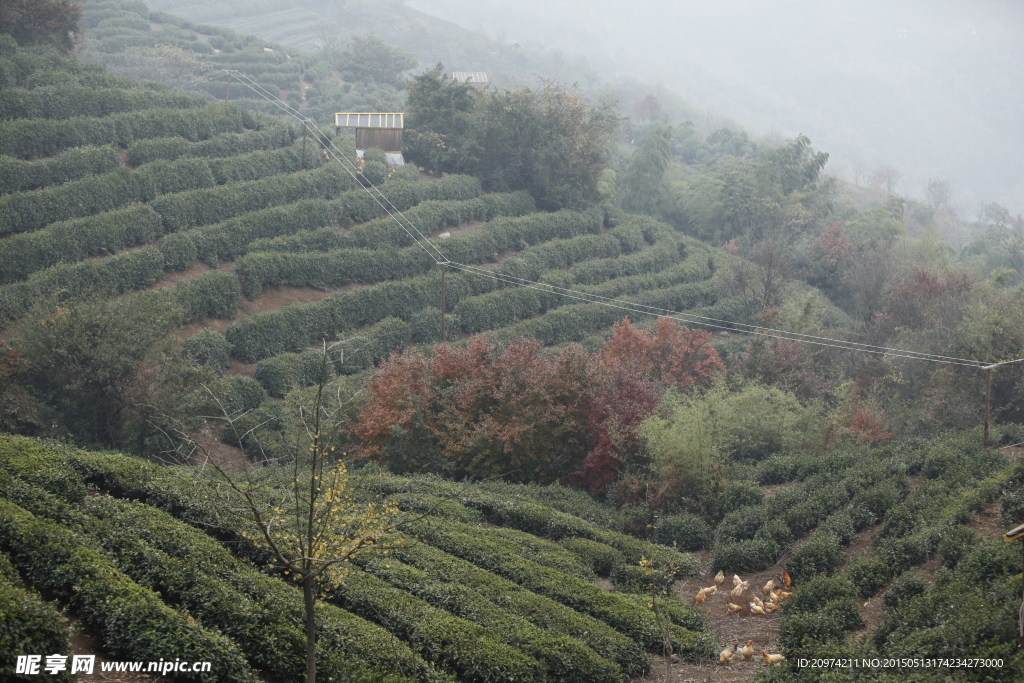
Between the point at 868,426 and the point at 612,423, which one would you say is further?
the point at 868,426

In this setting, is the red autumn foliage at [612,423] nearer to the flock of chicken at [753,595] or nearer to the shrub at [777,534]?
the shrub at [777,534]

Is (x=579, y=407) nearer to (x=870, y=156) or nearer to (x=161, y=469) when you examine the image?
(x=161, y=469)

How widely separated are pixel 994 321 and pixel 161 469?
2742 cm

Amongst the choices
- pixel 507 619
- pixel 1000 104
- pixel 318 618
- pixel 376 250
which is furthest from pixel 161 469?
pixel 1000 104

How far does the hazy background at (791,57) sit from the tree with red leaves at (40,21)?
6685 centimetres

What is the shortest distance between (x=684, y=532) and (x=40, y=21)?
40.0 metres

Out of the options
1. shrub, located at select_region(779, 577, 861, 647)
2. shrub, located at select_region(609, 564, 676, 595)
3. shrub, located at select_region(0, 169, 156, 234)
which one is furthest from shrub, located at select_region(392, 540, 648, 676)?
shrub, located at select_region(0, 169, 156, 234)

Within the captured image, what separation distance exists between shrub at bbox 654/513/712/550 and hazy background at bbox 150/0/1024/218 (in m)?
89.8

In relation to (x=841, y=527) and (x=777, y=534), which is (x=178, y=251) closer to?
(x=777, y=534)

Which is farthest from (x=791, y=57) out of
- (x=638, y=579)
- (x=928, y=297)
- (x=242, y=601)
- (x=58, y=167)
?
(x=242, y=601)

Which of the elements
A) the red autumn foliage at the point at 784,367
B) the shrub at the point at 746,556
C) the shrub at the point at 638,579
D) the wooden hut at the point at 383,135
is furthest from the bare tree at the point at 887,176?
the shrub at the point at 638,579

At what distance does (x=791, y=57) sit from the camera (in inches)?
6545

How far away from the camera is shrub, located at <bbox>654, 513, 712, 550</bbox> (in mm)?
20391

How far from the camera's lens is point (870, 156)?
142m
